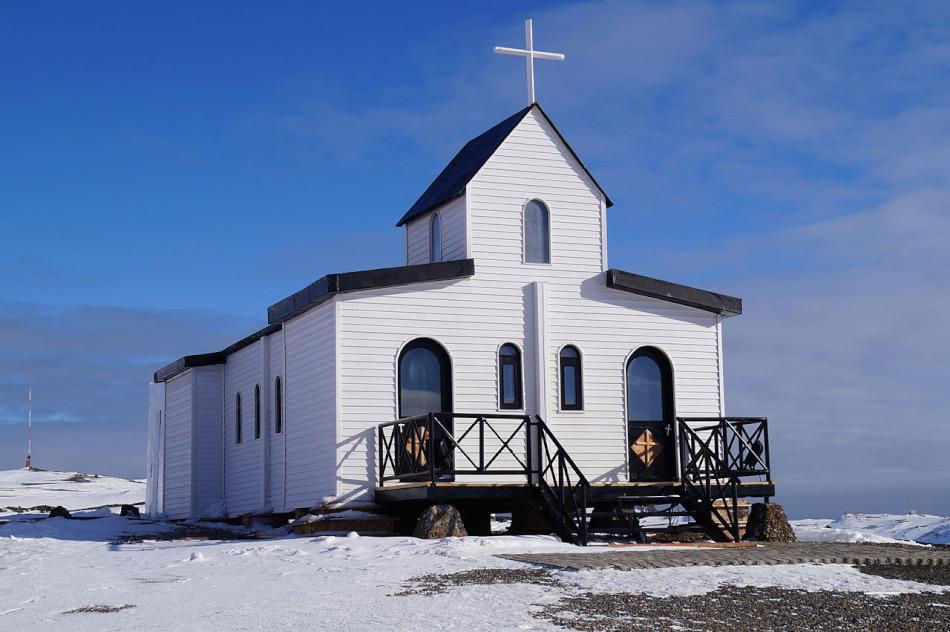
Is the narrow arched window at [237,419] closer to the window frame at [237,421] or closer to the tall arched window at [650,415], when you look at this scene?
the window frame at [237,421]

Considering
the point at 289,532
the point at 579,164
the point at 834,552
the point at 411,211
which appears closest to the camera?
the point at 834,552

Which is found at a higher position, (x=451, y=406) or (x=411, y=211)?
(x=411, y=211)

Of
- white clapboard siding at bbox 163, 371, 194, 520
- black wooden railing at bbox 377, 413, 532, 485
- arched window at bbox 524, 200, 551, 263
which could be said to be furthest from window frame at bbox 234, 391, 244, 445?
arched window at bbox 524, 200, 551, 263

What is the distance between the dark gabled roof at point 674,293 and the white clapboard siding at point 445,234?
9.51ft

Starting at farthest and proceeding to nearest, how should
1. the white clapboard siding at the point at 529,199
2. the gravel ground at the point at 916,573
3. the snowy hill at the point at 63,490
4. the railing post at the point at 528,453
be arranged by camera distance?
the snowy hill at the point at 63,490 → the white clapboard siding at the point at 529,199 → the railing post at the point at 528,453 → the gravel ground at the point at 916,573

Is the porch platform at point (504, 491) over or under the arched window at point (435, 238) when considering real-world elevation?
under

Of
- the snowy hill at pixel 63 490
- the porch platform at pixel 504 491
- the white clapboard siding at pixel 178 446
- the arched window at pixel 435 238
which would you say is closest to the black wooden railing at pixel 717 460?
the porch platform at pixel 504 491

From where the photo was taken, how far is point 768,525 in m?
19.1

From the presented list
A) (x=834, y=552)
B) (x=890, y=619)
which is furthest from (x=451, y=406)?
(x=890, y=619)

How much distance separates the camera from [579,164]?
898 inches

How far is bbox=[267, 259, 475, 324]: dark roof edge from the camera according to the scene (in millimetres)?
19734

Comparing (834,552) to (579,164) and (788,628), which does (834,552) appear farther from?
(579,164)

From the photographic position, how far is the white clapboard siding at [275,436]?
2222 centimetres

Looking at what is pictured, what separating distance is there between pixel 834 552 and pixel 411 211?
12.0 m
